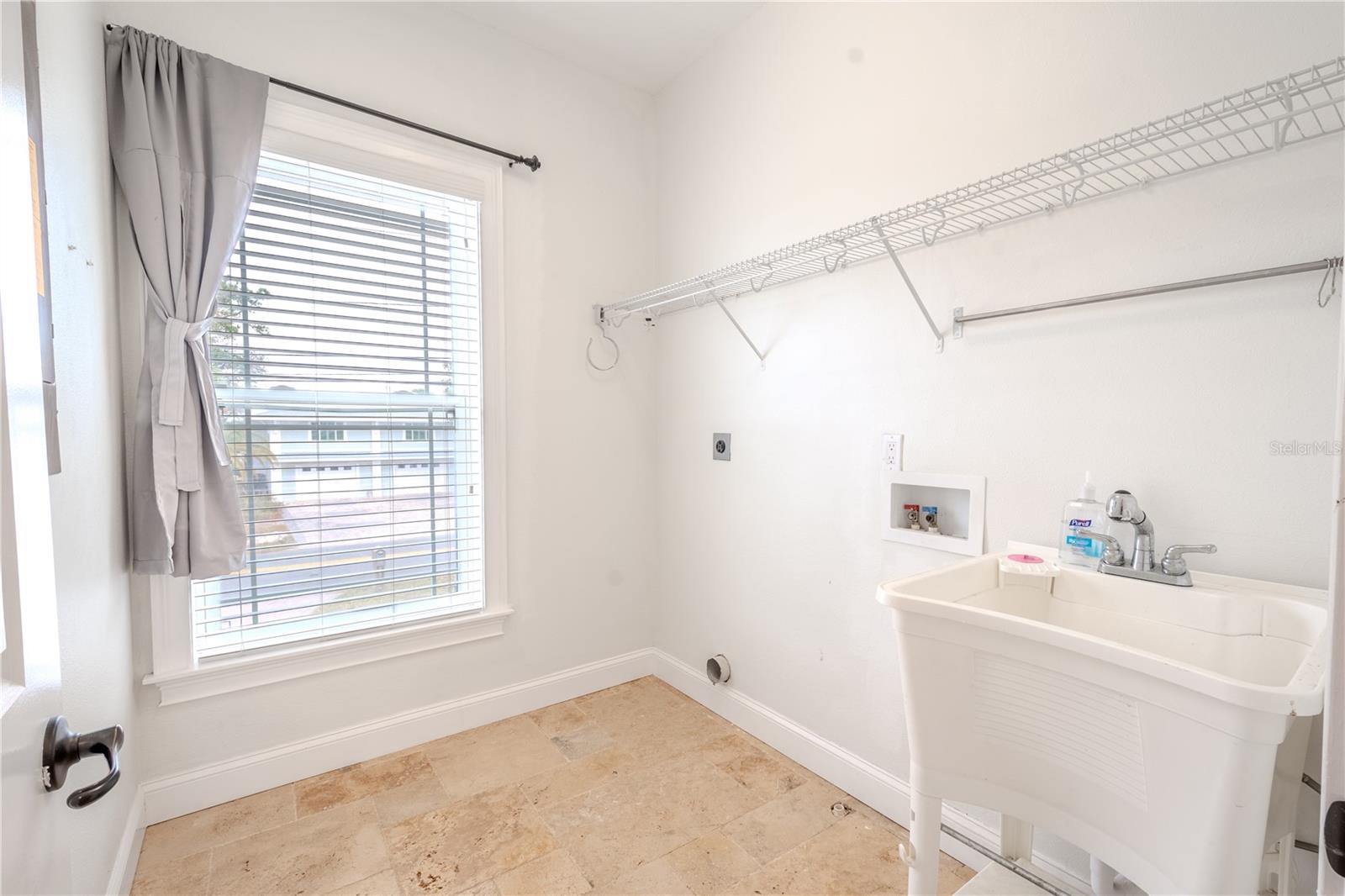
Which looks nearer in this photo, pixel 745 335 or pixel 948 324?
pixel 948 324

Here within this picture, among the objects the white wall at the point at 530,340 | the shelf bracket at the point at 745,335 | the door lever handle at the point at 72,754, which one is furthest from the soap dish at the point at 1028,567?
the white wall at the point at 530,340

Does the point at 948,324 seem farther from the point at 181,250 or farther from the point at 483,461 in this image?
the point at 181,250

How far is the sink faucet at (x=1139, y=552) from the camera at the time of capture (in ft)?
3.86

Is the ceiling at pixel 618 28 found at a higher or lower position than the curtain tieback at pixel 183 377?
higher

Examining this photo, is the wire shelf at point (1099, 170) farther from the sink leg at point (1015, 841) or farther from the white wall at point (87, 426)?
the white wall at point (87, 426)

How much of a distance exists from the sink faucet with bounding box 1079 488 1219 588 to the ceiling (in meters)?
2.16

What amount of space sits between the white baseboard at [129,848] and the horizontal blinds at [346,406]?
430mm

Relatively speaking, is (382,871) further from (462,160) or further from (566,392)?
(462,160)

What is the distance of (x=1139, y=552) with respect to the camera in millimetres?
1232

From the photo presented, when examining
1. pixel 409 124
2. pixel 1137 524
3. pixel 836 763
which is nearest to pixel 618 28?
pixel 409 124

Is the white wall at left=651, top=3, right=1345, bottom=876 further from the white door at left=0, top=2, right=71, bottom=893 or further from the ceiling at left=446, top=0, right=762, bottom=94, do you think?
the white door at left=0, top=2, right=71, bottom=893

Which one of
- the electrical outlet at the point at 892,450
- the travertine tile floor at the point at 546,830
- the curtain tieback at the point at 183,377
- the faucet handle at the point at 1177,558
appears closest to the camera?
the faucet handle at the point at 1177,558

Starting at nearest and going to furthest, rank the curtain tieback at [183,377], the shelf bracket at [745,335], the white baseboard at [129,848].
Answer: the white baseboard at [129,848] < the curtain tieback at [183,377] < the shelf bracket at [745,335]

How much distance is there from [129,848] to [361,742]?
646mm
